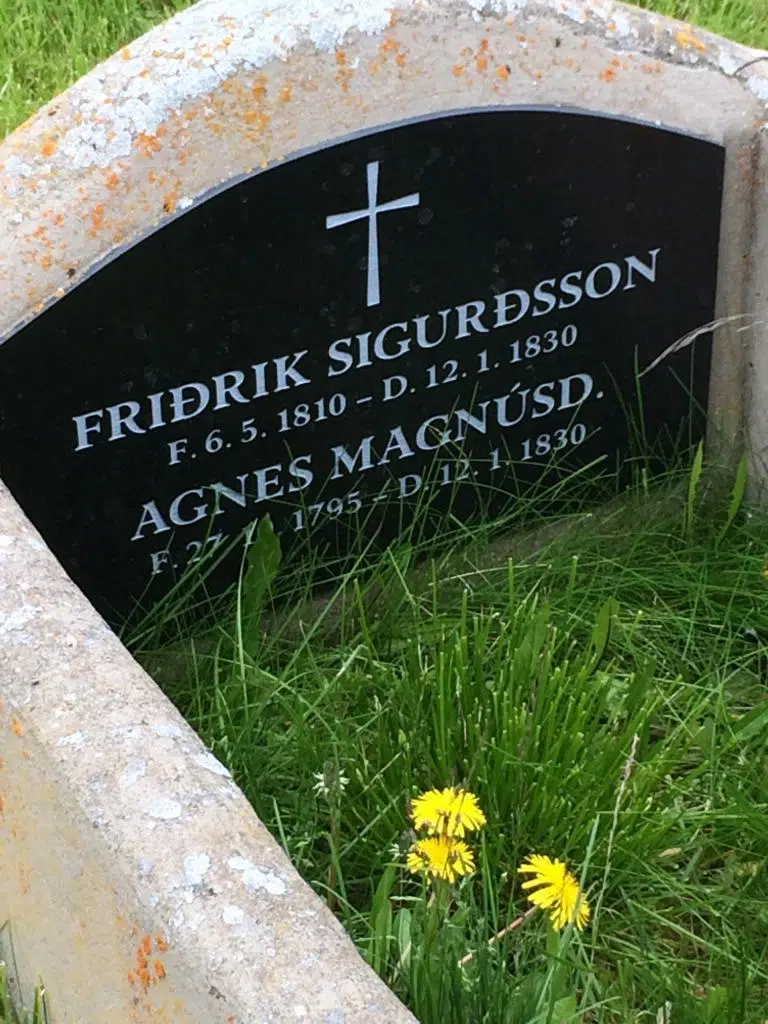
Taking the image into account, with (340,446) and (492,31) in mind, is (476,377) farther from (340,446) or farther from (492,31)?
(492,31)

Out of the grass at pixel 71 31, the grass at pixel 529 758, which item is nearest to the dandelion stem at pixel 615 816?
the grass at pixel 529 758

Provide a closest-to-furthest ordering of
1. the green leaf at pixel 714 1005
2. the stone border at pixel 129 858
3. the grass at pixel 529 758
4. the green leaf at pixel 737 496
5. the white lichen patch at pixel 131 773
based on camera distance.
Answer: the stone border at pixel 129 858, the white lichen patch at pixel 131 773, the green leaf at pixel 714 1005, the grass at pixel 529 758, the green leaf at pixel 737 496

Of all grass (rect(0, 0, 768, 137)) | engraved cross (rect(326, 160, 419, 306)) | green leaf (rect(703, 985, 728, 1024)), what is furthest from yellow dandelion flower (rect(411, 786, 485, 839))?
grass (rect(0, 0, 768, 137))

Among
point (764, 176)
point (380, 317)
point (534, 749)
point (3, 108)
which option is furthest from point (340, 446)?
point (3, 108)

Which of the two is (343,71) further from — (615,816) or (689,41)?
(615,816)

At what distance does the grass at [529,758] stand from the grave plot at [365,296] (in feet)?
0.05

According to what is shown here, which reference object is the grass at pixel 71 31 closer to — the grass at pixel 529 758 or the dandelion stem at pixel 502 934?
the grass at pixel 529 758

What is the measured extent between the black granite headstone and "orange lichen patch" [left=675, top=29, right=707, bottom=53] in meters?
0.11

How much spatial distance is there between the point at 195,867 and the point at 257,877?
0.05m

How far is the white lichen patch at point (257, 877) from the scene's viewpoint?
115 cm

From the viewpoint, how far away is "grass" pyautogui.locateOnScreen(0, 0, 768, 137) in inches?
122

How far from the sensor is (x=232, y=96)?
179cm

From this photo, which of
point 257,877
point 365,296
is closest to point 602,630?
point 365,296

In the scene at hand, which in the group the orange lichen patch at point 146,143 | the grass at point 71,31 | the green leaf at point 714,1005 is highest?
the grass at point 71,31
